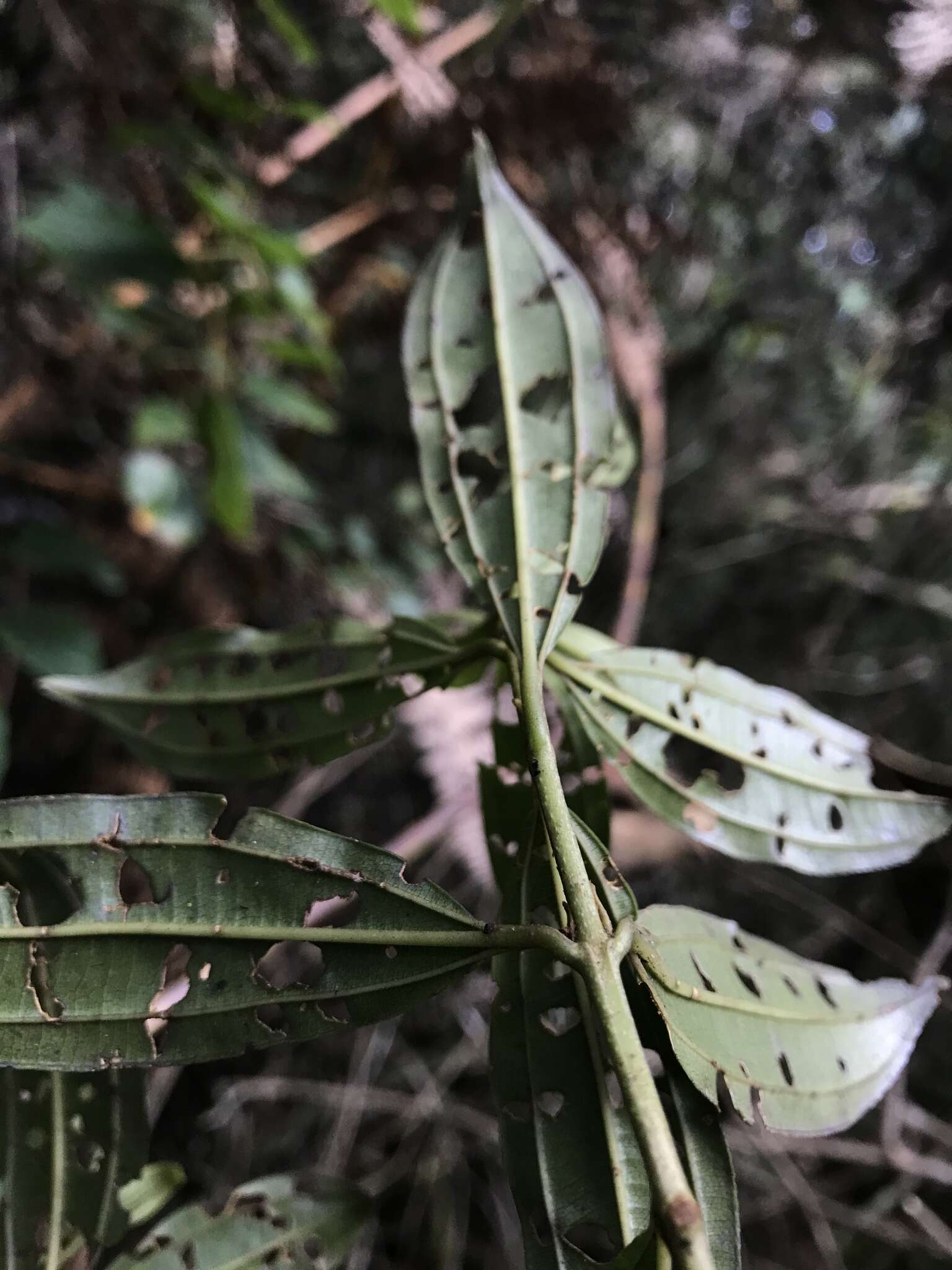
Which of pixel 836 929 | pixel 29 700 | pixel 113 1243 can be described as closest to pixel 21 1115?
pixel 113 1243

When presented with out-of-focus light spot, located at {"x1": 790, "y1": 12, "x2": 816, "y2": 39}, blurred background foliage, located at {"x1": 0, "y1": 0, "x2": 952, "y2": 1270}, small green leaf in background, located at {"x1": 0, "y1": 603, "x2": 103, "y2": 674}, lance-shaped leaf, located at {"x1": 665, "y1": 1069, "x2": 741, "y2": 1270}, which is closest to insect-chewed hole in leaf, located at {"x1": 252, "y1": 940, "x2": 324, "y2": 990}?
blurred background foliage, located at {"x1": 0, "y1": 0, "x2": 952, "y2": 1270}

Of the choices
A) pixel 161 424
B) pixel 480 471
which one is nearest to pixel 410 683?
pixel 480 471

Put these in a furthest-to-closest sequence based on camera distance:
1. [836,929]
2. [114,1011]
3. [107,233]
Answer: [836,929] < [107,233] < [114,1011]

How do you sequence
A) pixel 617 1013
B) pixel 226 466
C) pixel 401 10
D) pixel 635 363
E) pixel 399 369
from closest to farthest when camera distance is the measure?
pixel 617 1013
pixel 401 10
pixel 226 466
pixel 635 363
pixel 399 369

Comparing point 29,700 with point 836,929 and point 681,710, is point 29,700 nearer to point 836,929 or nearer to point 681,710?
point 681,710

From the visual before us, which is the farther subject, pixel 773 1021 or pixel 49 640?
pixel 49 640

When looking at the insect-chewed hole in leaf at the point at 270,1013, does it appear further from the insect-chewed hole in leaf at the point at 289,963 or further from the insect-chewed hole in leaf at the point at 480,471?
the insect-chewed hole in leaf at the point at 289,963

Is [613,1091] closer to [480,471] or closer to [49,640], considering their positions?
[480,471]

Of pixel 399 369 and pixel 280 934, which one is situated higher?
pixel 399 369
